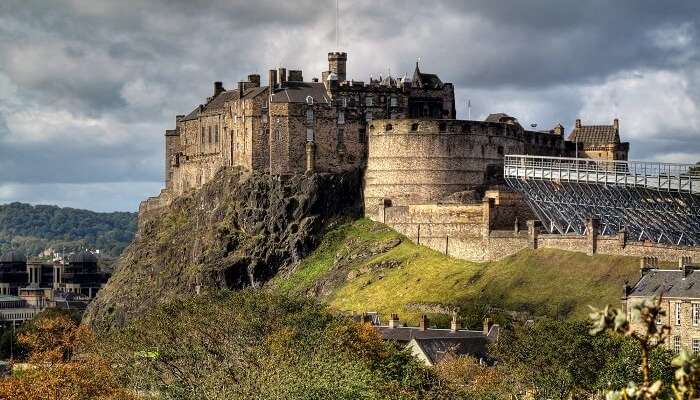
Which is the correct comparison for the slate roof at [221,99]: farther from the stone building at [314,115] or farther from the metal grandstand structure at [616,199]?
the metal grandstand structure at [616,199]

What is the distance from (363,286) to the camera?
399 ft

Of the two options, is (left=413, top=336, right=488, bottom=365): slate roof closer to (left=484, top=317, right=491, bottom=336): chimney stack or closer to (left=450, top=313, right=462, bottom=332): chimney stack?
(left=484, top=317, right=491, bottom=336): chimney stack

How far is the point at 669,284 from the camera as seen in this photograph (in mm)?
87500

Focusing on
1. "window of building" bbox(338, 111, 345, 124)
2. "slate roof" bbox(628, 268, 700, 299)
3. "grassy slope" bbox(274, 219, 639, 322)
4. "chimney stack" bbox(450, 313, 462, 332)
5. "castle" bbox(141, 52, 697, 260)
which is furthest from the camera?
"window of building" bbox(338, 111, 345, 124)

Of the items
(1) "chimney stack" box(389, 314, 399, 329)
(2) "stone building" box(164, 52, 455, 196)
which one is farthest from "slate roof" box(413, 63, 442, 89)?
(1) "chimney stack" box(389, 314, 399, 329)

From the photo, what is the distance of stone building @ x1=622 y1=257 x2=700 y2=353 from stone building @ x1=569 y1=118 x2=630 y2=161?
59.2 metres

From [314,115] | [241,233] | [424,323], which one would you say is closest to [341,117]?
[314,115]

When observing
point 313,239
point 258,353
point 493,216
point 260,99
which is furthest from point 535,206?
point 258,353

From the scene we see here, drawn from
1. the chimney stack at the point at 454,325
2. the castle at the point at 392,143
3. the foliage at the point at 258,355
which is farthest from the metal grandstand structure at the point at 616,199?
the foliage at the point at 258,355

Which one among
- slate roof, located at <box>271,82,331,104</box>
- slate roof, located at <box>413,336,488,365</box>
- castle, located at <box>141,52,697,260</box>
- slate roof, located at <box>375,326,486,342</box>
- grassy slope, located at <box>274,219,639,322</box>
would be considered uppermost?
slate roof, located at <box>271,82,331,104</box>

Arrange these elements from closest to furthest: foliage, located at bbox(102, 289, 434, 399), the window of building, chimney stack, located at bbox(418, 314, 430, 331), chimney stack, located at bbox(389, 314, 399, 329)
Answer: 1. foliage, located at bbox(102, 289, 434, 399)
2. chimney stack, located at bbox(418, 314, 430, 331)
3. chimney stack, located at bbox(389, 314, 399, 329)
4. the window of building

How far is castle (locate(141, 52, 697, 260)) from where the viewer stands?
429ft

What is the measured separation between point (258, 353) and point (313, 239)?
6307cm

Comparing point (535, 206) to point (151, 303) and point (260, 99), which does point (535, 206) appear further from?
point (151, 303)
